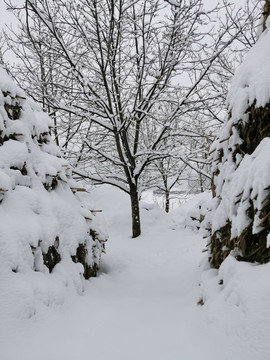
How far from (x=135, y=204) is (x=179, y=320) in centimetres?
396

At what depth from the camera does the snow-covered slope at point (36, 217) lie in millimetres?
2078

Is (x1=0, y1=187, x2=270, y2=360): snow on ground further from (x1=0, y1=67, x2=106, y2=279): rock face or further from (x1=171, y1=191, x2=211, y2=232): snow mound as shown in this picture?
(x1=171, y1=191, x2=211, y2=232): snow mound

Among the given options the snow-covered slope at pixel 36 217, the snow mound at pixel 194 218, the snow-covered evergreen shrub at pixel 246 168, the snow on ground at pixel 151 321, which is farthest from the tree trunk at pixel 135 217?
the snow-covered evergreen shrub at pixel 246 168

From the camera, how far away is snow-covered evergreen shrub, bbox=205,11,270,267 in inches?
74.8

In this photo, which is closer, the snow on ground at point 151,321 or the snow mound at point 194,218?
the snow on ground at point 151,321

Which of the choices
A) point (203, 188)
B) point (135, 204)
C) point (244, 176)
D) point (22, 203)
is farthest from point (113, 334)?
point (203, 188)

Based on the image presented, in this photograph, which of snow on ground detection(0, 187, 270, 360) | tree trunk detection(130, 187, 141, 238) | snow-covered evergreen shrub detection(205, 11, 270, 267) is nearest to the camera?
snow on ground detection(0, 187, 270, 360)

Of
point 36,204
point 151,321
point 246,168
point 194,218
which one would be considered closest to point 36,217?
point 36,204

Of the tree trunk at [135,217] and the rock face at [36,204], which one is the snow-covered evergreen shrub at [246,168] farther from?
the tree trunk at [135,217]

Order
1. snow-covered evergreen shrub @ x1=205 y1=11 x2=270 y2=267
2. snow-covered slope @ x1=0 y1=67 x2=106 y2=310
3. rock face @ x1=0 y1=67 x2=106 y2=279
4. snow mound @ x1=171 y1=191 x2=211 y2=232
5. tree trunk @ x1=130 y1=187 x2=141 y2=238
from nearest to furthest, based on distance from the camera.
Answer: snow-covered evergreen shrub @ x1=205 y1=11 x2=270 y2=267, snow-covered slope @ x1=0 y1=67 x2=106 y2=310, rock face @ x1=0 y1=67 x2=106 y2=279, tree trunk @ x1=130 y1=187 x2=141 y2=238, snow mound @ x1=171 y1=191 x2=211 y2=232

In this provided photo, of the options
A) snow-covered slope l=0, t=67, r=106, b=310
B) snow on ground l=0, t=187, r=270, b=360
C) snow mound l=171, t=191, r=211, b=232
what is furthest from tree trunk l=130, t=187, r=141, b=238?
snow on ground l=0, t=187, r=270, b=360

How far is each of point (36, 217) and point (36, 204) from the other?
0.54 feet

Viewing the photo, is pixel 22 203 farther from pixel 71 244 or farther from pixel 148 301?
pixel 148 301

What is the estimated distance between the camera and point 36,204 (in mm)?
2592
